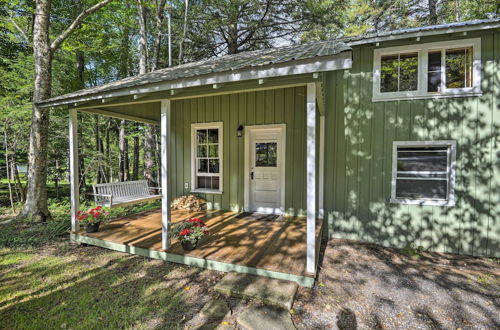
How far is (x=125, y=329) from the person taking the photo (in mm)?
1964

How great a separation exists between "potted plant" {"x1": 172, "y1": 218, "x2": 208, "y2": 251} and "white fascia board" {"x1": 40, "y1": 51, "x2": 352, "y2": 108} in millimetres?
1906

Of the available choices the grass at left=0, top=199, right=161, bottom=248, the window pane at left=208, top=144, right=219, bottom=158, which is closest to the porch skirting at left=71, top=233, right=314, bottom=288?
the grass at left=0, top=199, right=161, bottom=248

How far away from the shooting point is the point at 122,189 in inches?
195

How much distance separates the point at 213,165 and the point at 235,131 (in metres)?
1.01

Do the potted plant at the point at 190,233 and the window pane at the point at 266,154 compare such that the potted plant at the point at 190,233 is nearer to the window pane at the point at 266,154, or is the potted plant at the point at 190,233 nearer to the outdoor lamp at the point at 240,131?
the window pane at the point at 266,154

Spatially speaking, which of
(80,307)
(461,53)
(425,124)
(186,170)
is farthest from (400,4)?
(80,307)

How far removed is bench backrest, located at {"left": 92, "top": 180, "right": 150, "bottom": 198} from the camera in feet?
14.8

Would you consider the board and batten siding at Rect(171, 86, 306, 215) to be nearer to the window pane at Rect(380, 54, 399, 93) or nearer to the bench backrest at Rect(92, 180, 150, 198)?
the bench backrest at Rect(92, 180, 150, 198)

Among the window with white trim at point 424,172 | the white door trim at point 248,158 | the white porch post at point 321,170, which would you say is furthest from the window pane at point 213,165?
the window with white trim at point 424,172

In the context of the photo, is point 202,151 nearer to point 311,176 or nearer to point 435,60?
point 311,176

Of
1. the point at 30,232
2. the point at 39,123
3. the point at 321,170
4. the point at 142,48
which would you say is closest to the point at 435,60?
the point at 321,170

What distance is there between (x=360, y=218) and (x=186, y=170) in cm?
405

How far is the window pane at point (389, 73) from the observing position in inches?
157

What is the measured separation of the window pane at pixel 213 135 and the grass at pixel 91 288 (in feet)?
9.74
